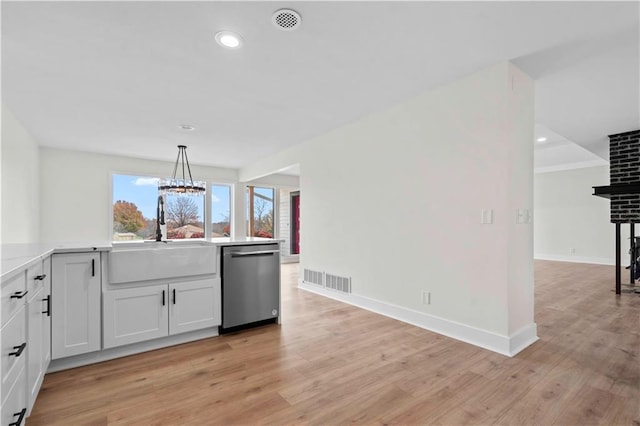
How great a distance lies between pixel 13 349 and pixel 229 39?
2177 mm

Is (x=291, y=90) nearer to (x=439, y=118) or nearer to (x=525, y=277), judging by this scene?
(x=439, y=118)

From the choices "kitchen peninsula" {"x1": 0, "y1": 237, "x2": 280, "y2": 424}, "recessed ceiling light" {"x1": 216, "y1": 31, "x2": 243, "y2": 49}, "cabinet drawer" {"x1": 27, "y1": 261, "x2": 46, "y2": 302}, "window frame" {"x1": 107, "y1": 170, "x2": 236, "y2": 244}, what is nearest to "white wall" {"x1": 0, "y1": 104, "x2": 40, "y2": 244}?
"window frame" {"x1": 107, "y1": 170, "x2": 236, "y2": 244}

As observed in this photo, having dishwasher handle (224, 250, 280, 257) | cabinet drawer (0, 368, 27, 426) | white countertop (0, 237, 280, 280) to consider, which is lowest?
cabinet drawer (0, 368, 27, 426)

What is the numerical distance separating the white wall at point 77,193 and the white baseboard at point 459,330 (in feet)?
17.1

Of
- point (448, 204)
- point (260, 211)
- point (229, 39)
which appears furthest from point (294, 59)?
point (260, 211)

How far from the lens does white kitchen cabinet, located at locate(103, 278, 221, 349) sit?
250 centimetres

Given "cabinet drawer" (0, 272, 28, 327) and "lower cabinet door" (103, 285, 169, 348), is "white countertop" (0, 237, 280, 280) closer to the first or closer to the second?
"cabinet drawer" (0, 272, 28, 327)

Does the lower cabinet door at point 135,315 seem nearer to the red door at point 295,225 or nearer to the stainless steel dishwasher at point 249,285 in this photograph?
the stainless steel dishwasher at point 249,285

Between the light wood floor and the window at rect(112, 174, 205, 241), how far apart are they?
4.07 m

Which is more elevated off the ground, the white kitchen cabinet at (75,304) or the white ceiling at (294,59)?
the white ceiling at (294,59)

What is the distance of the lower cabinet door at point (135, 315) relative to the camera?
8.13 feet

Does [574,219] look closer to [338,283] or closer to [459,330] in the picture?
[338,283]

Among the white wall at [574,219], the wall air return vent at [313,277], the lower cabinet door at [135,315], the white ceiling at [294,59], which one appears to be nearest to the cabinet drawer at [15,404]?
the lower cabinet door at [135,315]

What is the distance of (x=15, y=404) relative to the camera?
4.69 ft
